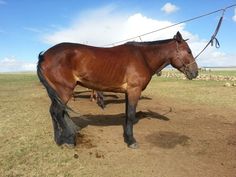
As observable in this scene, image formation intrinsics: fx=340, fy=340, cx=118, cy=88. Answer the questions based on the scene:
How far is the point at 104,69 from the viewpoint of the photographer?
818cm

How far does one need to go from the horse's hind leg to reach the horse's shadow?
2.04 m

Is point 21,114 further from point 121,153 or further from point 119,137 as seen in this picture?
point 121,153

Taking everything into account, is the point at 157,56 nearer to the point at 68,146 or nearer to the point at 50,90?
the point at 50,90

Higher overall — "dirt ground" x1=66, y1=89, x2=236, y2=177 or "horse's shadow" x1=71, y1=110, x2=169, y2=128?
"horse's shadow" x1=71, y1=110, x2=169, y2=128

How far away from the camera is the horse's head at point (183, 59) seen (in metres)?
8.82

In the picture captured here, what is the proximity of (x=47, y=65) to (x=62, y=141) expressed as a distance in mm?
1840

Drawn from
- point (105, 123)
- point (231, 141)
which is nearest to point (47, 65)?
point (105, 123)

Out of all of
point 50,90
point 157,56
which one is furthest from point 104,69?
point 157,56

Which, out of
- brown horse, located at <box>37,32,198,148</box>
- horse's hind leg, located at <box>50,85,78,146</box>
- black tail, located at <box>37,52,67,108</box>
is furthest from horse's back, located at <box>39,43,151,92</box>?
horse's hind leg, located at <box>50,85,78,146</box>

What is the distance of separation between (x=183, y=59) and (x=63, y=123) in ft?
11.5

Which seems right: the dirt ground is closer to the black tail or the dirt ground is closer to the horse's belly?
the horse's belly

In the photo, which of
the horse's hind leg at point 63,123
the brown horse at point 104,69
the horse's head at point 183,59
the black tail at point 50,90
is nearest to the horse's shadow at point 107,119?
the horse's hind leg at point 63,123

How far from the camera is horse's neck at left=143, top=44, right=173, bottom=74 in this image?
8.73 metres

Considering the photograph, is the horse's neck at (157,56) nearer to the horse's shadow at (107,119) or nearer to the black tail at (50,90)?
the black tail at (50,90)
